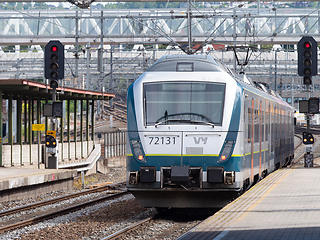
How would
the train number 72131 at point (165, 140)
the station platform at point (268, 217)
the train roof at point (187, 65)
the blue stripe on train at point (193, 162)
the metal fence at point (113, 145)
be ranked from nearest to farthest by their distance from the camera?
the station platform at point (268, 217)
the blue stripe on train at point (193, 162)
the train number 72131 at point (165, 140)
the train roof at point (187, 65)
the metal fence at point (113, 145)

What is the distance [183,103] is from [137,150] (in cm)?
138

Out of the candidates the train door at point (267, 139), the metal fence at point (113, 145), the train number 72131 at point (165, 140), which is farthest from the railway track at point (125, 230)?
the metal fence at point (113, 145)

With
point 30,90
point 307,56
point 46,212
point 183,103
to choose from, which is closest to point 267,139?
point 307,56

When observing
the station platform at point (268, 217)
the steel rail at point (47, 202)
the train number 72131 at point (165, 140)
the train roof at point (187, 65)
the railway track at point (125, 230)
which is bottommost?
the steel rail at point (47, 202)

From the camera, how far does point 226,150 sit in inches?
442

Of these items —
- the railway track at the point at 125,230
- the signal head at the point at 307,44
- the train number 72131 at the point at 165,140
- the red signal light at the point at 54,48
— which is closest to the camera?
the railway track at the point at 125,230

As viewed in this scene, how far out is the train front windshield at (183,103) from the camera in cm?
1138

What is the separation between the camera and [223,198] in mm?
11664

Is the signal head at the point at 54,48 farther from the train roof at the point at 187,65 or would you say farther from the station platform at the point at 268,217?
the station platform at the point at 268,217

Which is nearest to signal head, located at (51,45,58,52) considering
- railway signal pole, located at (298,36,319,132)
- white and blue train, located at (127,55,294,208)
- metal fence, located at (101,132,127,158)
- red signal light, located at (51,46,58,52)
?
red signal light, located at (51,46,58,52)

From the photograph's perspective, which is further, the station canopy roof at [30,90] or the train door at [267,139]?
the station canopy roof at [30,90]

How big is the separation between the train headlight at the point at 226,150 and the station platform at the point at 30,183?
7002mm

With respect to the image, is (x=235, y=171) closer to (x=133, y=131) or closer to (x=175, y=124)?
(x=175, y=124)

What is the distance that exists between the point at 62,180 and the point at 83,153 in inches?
357
